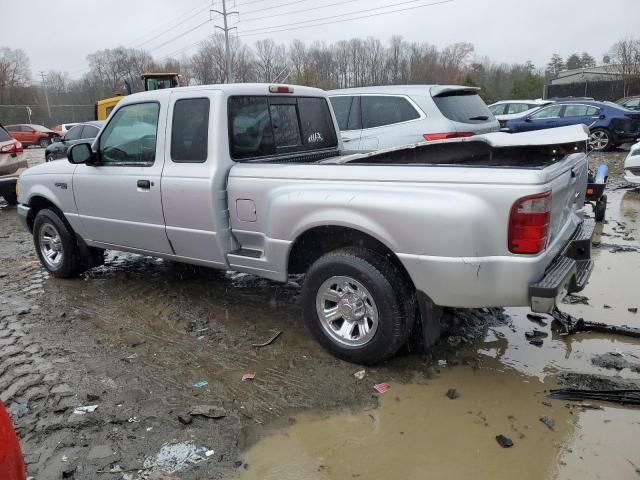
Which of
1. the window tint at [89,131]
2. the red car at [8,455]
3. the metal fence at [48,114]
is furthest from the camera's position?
the metal fence at [48,114]

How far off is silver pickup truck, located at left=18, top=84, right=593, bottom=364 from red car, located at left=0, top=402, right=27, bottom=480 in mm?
2164

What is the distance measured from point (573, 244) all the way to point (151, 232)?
3.47 meters

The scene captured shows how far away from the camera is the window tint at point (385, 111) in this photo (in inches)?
299

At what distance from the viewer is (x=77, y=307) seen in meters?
5.05

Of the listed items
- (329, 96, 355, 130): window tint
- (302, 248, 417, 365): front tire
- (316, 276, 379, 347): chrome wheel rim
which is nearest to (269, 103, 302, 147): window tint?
(302, 248, 417, 365): front tire

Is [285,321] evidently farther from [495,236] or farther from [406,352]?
[495,236]

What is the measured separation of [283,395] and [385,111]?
548 centimetres

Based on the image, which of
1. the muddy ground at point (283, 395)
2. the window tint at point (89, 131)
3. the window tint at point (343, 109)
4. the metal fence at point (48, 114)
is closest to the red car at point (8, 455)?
the muddy ground at point (283, 395)

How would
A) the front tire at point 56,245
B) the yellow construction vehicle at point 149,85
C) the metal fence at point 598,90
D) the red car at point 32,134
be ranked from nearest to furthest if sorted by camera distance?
the front tire at point 56,245 → the yellow construction vehicle at point 149,85 → the red car at point 32,134 → the metal fence at point 598,90

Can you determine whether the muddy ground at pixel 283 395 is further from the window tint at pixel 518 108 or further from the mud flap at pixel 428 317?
the window tint at pixel 518 108

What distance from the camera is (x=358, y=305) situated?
11.9ft

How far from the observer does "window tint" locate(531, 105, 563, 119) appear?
16281 mm

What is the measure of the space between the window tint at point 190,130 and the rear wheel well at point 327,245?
3.51 feet

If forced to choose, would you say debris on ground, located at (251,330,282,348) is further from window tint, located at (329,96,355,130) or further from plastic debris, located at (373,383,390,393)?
window tint, located at (329,96,355,130)
